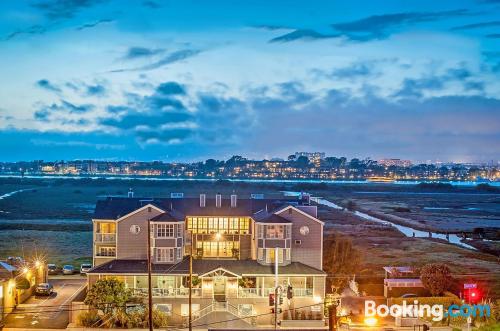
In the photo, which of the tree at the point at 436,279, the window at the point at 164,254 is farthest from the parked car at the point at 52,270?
the tree at the point at 436,279

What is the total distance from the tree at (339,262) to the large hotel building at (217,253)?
153 inches

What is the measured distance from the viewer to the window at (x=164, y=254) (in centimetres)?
4381

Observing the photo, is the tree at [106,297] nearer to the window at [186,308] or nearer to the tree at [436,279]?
the window at [186,308]

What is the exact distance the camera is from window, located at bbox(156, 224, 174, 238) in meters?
44.4

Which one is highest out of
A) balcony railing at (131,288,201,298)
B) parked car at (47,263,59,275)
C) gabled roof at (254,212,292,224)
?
gabled roof at (254,212,292,224)

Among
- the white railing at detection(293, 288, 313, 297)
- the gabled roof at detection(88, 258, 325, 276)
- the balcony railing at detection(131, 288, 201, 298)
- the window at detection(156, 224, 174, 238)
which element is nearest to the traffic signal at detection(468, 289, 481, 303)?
the gabled roof at detection(88, 258, 325, 276)

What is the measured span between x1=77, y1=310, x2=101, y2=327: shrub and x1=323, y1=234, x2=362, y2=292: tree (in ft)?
64.5

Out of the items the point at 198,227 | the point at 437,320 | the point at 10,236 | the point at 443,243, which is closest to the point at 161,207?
the point at 198,227

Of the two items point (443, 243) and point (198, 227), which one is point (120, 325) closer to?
point (198, 227)

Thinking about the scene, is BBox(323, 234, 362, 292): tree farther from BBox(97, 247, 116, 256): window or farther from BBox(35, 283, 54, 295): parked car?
BBox(35, 283, 54, 295): parked car

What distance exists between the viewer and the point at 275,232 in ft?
147

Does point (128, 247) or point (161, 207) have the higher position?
point (161, 207)

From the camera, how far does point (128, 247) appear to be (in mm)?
45625

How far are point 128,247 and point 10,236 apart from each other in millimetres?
39907
